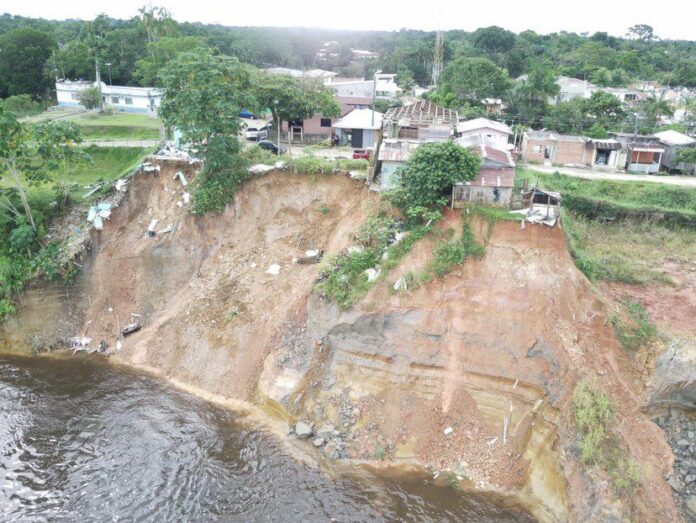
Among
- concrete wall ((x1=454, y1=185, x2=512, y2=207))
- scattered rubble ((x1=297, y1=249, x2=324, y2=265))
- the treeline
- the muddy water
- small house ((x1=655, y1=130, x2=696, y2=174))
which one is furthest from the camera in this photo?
the treeline

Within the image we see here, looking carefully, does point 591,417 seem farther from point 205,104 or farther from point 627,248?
point 205,104

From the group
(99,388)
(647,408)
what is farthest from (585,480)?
(99,388)

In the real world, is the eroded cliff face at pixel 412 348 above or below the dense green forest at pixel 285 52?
below

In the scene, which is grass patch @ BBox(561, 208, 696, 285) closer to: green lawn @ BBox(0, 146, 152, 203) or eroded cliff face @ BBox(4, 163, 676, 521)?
eroded cliff face @ BBox(4, 163, 676, 521)

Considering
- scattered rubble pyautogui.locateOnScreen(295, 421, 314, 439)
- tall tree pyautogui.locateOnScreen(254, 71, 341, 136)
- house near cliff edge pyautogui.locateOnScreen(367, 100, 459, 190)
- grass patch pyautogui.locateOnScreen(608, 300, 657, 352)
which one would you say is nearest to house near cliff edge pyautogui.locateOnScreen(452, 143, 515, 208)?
house near cliff edge pyautogui.locateOnScreen(367, 100, 459, 190)

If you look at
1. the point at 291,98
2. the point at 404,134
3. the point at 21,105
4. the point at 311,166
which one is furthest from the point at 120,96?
the point at 404,134

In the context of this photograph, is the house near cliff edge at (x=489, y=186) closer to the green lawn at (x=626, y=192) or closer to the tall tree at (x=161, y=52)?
the green lawn at (x=626, y=192)

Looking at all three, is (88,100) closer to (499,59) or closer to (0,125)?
(0,125)

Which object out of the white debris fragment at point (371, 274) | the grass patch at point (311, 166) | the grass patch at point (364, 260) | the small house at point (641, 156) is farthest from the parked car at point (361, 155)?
the small house at point (641, 156)
